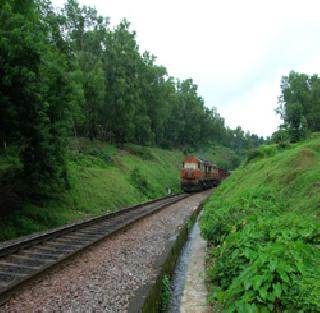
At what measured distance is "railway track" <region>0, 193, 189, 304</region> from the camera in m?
7.54

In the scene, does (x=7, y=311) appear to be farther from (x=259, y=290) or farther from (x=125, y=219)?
(x=125, y=219)

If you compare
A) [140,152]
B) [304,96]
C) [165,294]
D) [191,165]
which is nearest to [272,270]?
[165,294]

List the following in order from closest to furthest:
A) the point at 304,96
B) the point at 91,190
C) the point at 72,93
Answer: the point at 72,93 → the point at 91,190 → the point at 304,96

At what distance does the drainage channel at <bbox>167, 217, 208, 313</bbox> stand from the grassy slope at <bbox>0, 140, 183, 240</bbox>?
634 centimetres

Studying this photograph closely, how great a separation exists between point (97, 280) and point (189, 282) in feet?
7.81

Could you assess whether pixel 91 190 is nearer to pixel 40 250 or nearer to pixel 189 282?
pixel 40 250

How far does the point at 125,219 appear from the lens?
17.1 meters

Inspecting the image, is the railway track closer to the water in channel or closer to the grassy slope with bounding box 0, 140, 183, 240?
the grassy slope with bounding box 0, 140, 183, 240

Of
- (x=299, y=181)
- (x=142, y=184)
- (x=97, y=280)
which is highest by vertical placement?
(x=142, y=184)

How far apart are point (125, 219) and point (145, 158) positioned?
3341cm

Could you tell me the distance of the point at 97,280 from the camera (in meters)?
7.81

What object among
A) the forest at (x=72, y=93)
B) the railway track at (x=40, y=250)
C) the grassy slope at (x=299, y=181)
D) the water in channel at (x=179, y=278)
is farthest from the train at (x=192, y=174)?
the water in channel at (x=179, y=278)

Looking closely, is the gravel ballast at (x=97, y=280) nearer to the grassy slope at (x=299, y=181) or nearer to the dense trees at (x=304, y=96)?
the grassy slope at (x=299, y=181)

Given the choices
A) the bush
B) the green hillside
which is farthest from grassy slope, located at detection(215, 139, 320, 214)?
the bush
